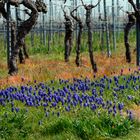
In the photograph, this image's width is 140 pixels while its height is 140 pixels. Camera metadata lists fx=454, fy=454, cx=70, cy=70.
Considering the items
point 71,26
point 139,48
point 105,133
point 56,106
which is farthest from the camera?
point 71,26

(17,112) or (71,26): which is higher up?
(71,26)

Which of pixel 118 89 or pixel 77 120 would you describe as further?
pixel 118 89

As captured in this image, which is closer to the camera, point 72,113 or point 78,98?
point 72,113

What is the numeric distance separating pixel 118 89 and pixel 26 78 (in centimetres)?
399

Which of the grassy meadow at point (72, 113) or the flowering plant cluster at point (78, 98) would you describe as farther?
the flowering plant cluster at point (78, 98)

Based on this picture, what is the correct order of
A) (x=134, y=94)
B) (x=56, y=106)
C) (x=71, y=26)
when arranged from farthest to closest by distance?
(x=71, y=26) < (x=134, y=94) < (x=56, y=106)

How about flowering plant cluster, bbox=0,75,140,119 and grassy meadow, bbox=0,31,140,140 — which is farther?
flowering plant cluster, bbox=0,75,140,119

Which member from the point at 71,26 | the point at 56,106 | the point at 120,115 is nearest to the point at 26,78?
the point at 56,106

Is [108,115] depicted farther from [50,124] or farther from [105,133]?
[50,124]

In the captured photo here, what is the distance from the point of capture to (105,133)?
773cm

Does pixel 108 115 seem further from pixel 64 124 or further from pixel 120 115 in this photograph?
pixel 64 124

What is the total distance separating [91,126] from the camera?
25.4 ft

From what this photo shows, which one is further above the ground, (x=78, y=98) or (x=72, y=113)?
(x=78, y=98)

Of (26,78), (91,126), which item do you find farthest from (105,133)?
(26,78)
